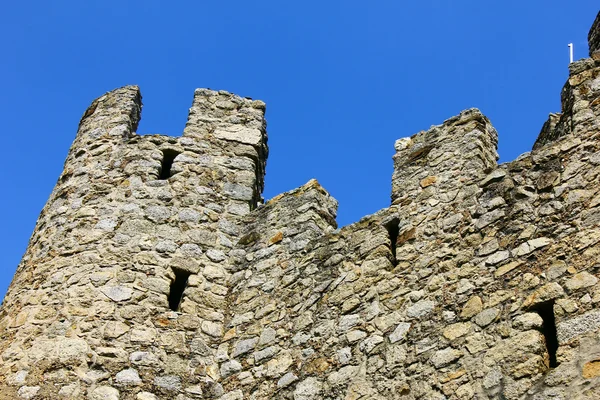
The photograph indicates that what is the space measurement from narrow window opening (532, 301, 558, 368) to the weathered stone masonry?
17 millimetres

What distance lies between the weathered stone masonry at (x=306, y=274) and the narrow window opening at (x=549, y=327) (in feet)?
0.06

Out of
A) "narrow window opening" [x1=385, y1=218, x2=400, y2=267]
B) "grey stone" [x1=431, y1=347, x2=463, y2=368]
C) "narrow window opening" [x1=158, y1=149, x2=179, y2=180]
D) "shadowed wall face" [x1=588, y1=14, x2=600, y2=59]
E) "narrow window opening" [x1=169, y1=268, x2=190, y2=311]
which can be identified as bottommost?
"grey stone" [x1=431, y1=347, x2=463, y2=368]

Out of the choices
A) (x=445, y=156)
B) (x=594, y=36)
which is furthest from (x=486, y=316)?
(x=594, y=36)

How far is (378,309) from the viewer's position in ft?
28.6

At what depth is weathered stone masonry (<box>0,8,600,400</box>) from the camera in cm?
762

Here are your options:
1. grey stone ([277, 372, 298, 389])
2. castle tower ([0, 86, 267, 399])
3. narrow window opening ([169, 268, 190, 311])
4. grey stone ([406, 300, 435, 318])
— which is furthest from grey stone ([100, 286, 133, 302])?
grey stone ([406, 300, 435, 318])

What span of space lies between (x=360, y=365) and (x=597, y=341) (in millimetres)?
2187

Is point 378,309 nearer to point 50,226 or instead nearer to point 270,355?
point 270,355

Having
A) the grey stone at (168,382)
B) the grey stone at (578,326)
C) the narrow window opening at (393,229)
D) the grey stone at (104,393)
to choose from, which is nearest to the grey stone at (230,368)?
the grey stone at (168,382)

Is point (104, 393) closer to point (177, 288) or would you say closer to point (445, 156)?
point (177, 288)

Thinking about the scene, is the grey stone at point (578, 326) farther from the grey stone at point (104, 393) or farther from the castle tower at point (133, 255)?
the grey stone at point (104, 393)

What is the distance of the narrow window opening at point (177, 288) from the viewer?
9922mm

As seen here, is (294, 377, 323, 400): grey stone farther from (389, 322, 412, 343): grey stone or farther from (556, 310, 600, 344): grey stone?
(556, 310, 600, 344): grey stone

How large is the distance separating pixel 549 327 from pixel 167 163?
5283mm
